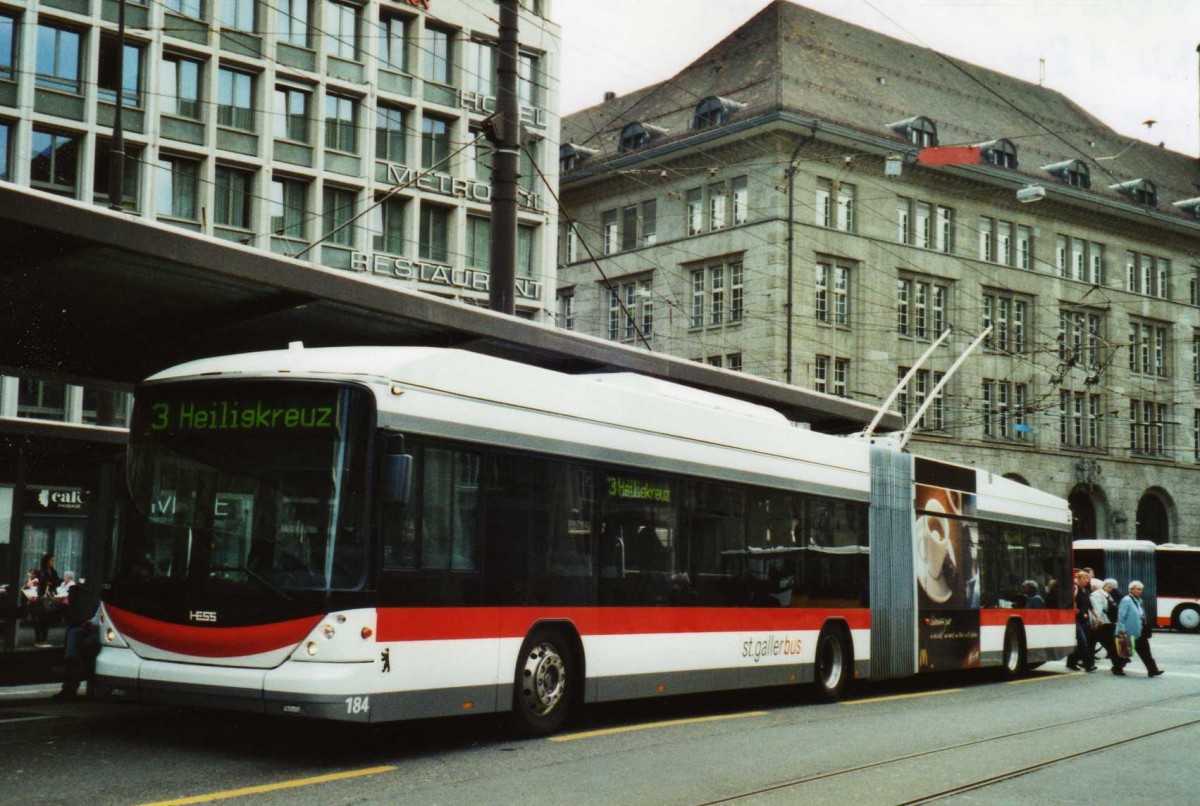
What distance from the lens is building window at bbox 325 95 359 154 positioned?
4491 cm

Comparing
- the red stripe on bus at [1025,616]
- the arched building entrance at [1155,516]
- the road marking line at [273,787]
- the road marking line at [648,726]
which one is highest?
the arched building entrance at [1155,516]

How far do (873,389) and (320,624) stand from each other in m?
47.8

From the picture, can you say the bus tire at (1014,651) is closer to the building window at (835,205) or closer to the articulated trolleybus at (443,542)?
the articulated trolleybus at (443,542)

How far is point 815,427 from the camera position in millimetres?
25406

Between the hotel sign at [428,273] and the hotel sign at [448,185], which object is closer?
the hotel sign at [428,273]

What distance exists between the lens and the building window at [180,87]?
4116 centimetres

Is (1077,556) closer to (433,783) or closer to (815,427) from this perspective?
(815,427)

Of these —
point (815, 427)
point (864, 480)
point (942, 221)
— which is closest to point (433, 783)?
point (864, 480)

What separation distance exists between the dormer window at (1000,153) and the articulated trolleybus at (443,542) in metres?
48.8

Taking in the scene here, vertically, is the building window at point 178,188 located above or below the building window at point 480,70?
below

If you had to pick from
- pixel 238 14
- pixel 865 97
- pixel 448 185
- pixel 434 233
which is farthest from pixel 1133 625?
pixel 865 97

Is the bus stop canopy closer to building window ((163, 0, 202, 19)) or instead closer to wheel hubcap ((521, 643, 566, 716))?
wheel hubcap ((521, 643, 566, 716))

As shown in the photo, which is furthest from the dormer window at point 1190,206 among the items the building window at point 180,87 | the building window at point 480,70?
the building window at point 180,87

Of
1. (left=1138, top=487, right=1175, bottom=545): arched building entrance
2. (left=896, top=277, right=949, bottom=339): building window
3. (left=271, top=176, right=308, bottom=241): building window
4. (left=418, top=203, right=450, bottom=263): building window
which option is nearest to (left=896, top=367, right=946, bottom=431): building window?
(left=896, top=277, right=949, bottom=339): building window
